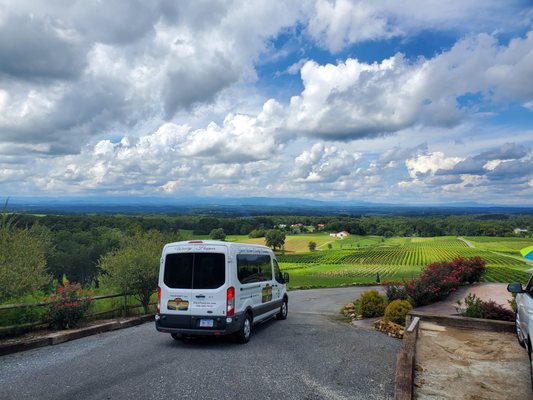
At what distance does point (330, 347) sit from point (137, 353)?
14.2 ft

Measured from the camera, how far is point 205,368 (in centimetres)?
798

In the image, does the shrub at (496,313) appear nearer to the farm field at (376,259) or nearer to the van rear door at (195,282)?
the van rear door at (195,282)

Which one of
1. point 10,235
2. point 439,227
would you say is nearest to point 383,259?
point 439,227

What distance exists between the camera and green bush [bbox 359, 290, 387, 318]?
51.3 feet

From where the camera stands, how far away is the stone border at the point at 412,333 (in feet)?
21.3

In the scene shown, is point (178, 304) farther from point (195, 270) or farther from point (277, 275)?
point (277, 275)

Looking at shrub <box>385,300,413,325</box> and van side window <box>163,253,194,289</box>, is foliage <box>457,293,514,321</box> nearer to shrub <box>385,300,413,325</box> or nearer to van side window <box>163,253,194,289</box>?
shrub <box>385,300,413,325</box>

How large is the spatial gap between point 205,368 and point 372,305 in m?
9.21

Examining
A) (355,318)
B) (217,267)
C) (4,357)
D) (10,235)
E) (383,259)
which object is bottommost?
(383,259)

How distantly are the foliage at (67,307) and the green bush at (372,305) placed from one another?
9455 millimetres

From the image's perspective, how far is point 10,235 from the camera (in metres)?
11.0

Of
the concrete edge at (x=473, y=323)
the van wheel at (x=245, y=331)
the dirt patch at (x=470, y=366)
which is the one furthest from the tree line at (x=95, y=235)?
the concrete edge at (x=473, y=323)

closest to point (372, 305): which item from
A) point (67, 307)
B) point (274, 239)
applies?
point (67, 307)

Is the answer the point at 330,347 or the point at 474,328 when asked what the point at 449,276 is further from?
the point at 330,347
